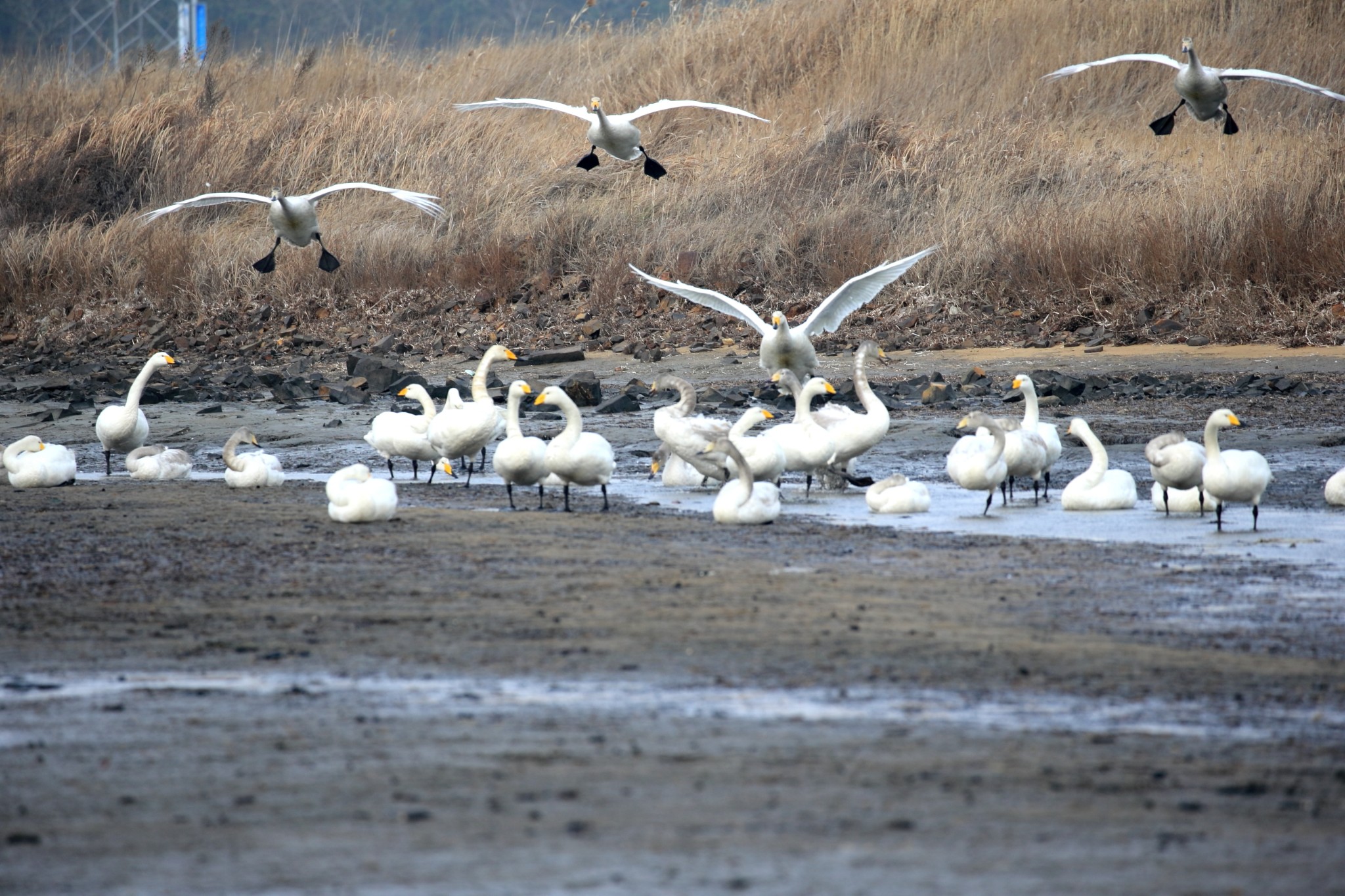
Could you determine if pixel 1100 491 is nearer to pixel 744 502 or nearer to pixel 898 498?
pixel 898 498

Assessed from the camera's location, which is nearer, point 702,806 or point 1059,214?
point 702,806

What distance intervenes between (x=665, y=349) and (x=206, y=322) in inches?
247

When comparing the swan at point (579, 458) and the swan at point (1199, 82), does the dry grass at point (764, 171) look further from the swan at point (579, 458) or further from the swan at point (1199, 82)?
the swan at point (579, 458)

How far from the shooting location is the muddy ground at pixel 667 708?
140 inches

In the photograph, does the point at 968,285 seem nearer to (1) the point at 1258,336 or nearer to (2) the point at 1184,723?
(1) the point at 1258,336

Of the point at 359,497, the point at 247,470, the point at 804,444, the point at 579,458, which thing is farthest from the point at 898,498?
the point at 247,470

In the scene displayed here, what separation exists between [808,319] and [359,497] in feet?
18.8

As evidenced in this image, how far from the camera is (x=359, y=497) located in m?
8.47

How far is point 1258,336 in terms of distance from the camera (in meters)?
16.4

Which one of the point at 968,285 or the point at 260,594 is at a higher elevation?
the point at 968,285

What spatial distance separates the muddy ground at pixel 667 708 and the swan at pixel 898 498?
19.3 inches

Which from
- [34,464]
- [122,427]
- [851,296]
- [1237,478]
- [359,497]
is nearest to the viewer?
[1237,478]

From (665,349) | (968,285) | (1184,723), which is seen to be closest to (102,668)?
(1184,723)

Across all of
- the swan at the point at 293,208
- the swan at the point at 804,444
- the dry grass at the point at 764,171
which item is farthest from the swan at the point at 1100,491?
the dry grass at the point at 764,171
